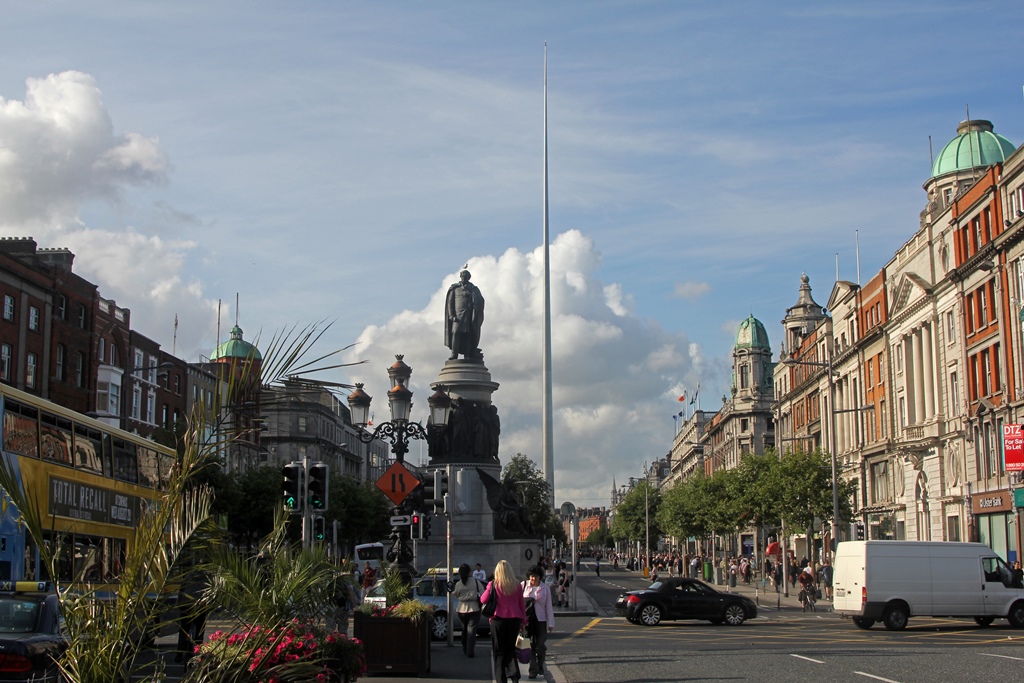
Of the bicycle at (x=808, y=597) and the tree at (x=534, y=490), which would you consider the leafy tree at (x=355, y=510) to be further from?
the bicycle at (x=808, y=597)

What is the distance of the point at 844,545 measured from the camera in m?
34.1

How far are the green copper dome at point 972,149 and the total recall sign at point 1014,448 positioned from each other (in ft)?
81.9

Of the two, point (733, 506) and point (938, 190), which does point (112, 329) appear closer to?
point (733, 506)

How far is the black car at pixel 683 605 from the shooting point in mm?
34969

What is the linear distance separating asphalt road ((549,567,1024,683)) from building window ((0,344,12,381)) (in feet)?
101

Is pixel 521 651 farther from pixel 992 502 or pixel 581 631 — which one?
pixel 992 502

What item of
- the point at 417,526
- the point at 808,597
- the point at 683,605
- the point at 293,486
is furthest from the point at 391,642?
the point at 808,597

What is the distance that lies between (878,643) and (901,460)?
38.2 m

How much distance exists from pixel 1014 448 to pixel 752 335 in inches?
3212

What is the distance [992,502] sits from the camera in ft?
158

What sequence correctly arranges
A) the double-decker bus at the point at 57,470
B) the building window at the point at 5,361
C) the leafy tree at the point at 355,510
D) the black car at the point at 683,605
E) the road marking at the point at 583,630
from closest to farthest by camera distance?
1. the double-decker bus at the point at 57,470
2. the road marking at the point at 583,630
3. the black car at the point at 683,605
4. the building window at the point at 5,361
5. the leafy tree at the point at 355,510

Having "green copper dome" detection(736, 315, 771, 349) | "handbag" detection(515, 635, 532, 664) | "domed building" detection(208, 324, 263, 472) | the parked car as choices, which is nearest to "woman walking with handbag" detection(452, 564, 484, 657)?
the parked car

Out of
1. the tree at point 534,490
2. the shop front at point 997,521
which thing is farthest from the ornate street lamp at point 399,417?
the tree at point 534,490

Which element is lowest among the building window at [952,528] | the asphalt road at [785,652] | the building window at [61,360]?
the asphalt road at [785,652]
